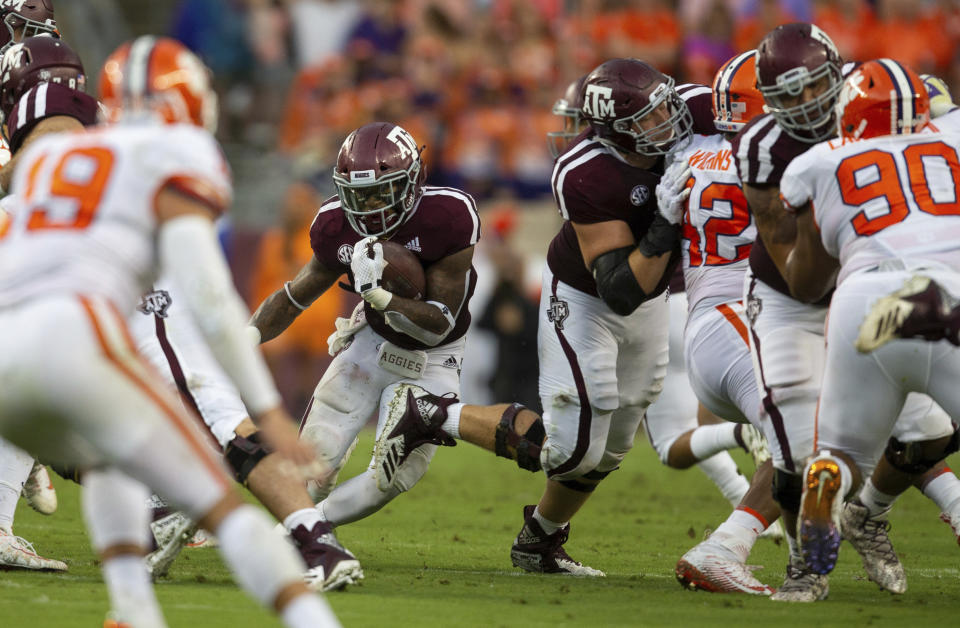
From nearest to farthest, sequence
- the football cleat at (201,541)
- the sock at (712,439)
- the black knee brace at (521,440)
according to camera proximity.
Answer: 1. the black knee brace at (521,440)
2. the football cleat at (201,541)
3. the sock at (712,439)

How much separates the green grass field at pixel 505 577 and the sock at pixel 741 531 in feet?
0.75

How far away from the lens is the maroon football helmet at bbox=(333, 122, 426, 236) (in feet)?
17.3

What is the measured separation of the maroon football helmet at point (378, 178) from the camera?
17.3 feet

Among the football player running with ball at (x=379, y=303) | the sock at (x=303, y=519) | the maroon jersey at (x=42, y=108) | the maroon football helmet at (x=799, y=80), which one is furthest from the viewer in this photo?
the football player running with ball at (x=379, y=303)

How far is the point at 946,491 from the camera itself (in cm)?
537

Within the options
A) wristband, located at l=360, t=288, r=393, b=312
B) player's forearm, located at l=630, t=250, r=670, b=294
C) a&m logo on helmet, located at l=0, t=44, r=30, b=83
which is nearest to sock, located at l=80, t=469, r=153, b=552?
wristband, located at l=360, t=288, r=393, b=312

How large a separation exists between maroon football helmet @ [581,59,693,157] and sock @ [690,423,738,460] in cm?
164

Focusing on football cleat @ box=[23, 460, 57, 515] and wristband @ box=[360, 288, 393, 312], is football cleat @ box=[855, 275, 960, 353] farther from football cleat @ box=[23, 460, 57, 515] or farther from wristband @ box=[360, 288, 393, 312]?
football cleat @ box=[23, 460, 57, 515]

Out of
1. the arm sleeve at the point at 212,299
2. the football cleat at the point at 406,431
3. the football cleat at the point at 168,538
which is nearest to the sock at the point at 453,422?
the football cleat at the point at 406,431

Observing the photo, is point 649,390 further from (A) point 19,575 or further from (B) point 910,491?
(B) point 910,491

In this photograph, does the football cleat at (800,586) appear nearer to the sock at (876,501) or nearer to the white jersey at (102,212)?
the sock at (876,501)

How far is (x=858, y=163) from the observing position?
4148 millimetres

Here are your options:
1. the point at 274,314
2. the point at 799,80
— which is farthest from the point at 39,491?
the point at 799,80

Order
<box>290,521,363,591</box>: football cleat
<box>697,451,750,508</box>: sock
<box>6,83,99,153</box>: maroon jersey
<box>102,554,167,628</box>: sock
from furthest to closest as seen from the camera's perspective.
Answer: <box>697,451,750,508</box>: sock → <box>6,83,99,153</box>: maroon jersey → <box>290,521,363,591</box>: football cleat → <box>102,554,167,628</box>: sock
